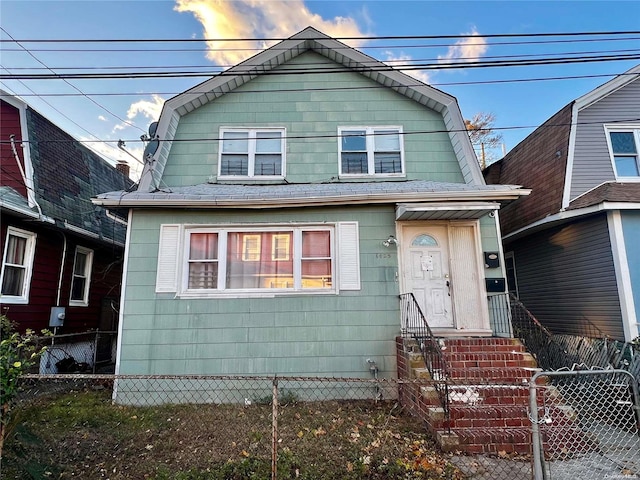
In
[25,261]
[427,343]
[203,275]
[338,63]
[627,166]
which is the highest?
[338,63]

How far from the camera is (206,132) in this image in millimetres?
8164

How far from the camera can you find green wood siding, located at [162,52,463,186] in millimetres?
7957

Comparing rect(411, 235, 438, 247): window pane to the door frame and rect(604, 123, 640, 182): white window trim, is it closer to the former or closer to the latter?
the door frame

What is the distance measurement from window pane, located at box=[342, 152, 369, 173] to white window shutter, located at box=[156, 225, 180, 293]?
3.82 m

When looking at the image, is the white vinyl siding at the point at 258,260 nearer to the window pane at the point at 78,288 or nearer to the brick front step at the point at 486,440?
the brick front step at the point at 486,440

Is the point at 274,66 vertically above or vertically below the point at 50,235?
above

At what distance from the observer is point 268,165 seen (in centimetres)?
811

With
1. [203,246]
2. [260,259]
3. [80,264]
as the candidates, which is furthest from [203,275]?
[80,264]

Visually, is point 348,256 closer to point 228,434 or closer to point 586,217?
point 228,434

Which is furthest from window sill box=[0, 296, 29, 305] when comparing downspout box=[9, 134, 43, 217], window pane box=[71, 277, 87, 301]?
downspout box=[9, 134, 43, 217]

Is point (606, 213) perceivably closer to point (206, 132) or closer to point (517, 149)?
point (517, 149)

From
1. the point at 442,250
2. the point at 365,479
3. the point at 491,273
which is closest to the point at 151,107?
the point at 442,250

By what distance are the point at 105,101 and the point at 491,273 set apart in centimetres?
1015

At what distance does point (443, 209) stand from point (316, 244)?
2.50 m
